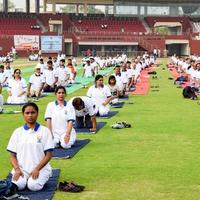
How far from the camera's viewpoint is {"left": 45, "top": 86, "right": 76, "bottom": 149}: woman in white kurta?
10.4 metres

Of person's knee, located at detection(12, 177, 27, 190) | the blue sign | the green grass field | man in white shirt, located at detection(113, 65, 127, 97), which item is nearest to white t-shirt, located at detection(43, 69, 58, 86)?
man in white shirt, located at detection(113, 65, 127, 97)

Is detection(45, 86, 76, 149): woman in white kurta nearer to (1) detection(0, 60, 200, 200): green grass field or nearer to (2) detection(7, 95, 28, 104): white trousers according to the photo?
(1) detection(0, 60, 200, 200): green grass field

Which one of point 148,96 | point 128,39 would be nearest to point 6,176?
point 148,96

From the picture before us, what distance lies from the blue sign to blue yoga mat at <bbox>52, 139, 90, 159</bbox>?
5882cm

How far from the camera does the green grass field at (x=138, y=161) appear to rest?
786 cm

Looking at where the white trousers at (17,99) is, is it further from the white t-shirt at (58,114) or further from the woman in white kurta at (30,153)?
the woman in white kurta at (30,153)

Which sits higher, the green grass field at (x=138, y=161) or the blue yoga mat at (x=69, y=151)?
the blue yoga mat at (x=69, y=151)

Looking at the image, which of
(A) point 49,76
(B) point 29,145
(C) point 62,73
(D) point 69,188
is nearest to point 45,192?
(D) point 69,188

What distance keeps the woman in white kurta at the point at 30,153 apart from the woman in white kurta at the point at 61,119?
2.47m

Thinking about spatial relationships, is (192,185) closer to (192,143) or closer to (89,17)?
(192,143)

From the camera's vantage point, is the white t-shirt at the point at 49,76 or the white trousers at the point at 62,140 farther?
the white t-shirt at the point at 49,76

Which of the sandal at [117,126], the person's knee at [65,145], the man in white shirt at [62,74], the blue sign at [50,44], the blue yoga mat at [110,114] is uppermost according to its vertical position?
the blue sign at [50,44]

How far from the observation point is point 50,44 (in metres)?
69.8

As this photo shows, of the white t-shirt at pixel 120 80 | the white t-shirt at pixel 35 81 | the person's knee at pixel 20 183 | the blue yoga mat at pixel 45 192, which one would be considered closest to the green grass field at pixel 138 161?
the blue yoga mat at pixel 45 192
